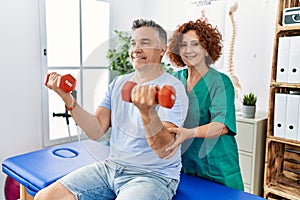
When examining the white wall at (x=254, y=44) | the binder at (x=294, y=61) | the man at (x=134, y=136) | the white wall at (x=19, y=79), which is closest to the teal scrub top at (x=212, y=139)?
the man at (x=134, y=136)

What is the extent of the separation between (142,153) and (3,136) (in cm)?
149

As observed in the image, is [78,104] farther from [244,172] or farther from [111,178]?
[244,172]

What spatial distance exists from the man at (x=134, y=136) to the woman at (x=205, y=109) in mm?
64

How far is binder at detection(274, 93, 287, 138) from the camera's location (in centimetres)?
171

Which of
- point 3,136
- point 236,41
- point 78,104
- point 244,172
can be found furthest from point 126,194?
point 236,41

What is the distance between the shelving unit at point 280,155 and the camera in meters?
1.71

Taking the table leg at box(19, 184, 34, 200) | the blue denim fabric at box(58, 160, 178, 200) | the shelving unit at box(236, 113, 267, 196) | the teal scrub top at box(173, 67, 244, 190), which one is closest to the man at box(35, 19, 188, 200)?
the blue denim fabric at box(58, 160, 178, 200)

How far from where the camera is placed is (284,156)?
1.98m

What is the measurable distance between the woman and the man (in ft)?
0.21

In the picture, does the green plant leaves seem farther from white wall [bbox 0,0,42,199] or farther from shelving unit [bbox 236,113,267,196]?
white wall [bbox 0,0,42,199]

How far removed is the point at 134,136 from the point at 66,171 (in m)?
0.55

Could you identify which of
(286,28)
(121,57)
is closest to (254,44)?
(286,28)

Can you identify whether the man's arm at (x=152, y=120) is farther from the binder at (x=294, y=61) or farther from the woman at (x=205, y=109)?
the binder at (x=294, y=61)

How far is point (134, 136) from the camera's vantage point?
0.82 m
